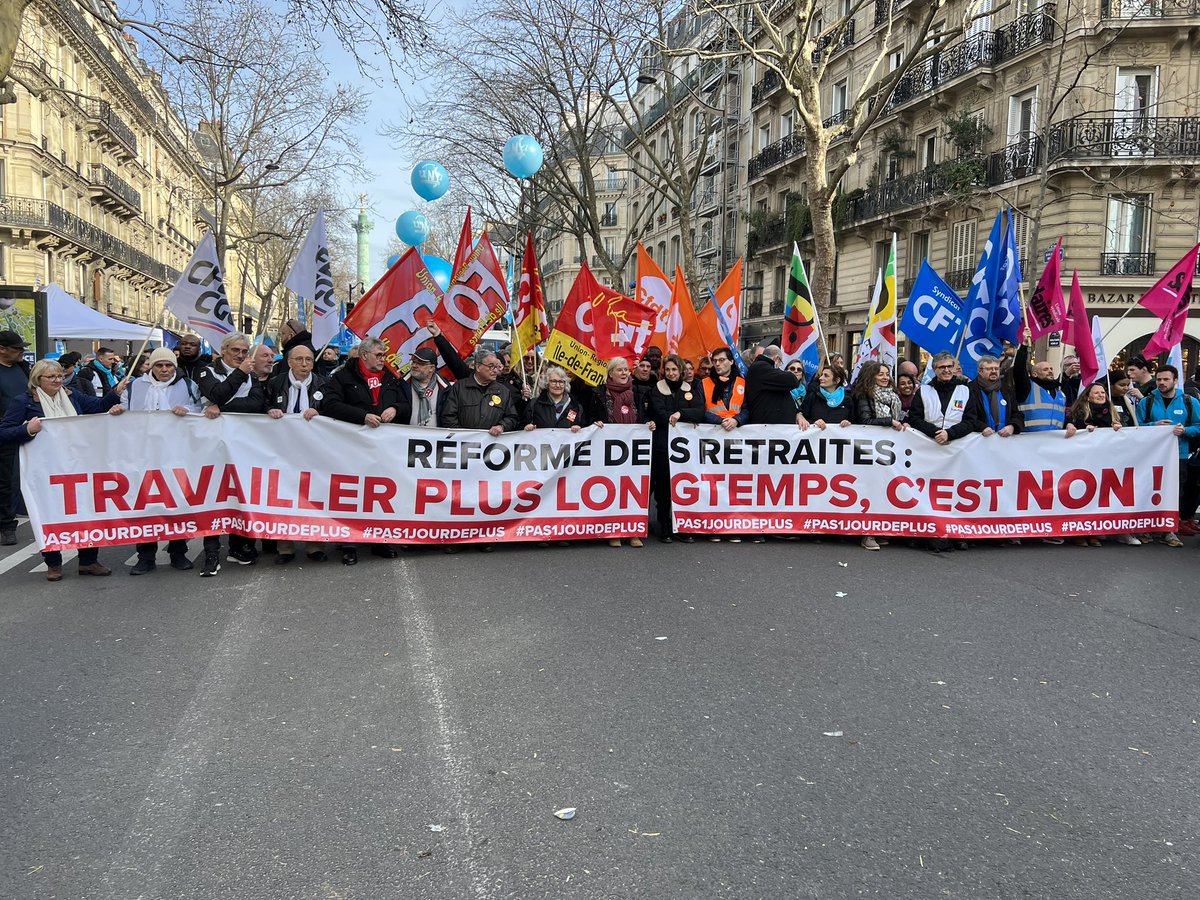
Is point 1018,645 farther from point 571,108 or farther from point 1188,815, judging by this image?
point 571,108

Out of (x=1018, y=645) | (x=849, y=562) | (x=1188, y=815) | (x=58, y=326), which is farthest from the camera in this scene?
(x=58, y=326)

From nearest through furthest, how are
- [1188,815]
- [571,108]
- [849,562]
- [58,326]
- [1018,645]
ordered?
[1188,815] < [1018,645] < [849,562] < [58,326] < [571,108]

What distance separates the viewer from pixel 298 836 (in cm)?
318

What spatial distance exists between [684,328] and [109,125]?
152 feet

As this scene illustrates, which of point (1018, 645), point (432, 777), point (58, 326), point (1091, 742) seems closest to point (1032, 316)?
point (1018, 645)

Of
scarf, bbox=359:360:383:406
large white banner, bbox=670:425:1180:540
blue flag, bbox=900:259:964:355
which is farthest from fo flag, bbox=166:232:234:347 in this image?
blue flag, bbox=900:259:964:355

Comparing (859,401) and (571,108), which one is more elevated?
(571,108)

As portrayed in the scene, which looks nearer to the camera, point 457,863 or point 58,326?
point 457,863

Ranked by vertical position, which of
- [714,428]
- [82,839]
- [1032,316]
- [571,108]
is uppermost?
[571,108]

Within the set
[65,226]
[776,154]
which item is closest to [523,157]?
[776,154]

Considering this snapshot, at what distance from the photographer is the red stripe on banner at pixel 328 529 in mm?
6988

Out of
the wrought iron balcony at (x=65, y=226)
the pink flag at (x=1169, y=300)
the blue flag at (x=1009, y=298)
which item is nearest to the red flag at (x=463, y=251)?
the blue flag at (x=1009, y=298)

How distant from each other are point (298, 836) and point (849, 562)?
5.41m

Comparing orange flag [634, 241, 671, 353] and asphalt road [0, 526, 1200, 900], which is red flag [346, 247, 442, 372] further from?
asphalt road [0, 526, 1200, 900]
